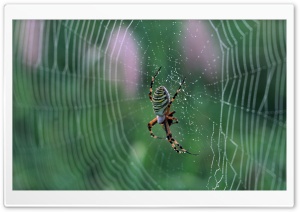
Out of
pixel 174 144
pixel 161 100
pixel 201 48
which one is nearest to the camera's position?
pixel 161 100

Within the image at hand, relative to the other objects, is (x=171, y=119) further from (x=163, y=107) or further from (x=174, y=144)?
(x=174, y=144)

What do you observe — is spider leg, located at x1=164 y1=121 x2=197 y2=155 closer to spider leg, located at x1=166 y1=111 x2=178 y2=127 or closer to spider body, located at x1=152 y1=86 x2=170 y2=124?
spider leg, located at x1=166 y1=111 x2=178 y2=127

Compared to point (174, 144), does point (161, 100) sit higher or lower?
higher

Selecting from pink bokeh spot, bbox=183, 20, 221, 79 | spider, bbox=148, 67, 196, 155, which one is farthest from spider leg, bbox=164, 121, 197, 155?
pink bokeh spot, bbox=183, 20, 221, 79

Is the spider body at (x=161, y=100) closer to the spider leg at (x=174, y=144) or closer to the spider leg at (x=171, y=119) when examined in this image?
the spider leg at (x=171, y=119)

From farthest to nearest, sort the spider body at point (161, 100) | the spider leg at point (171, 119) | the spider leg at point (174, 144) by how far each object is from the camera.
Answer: the spider leg at point (174, 144) → the spider leg at point (171, 119) → the spider body at point (161, 100)

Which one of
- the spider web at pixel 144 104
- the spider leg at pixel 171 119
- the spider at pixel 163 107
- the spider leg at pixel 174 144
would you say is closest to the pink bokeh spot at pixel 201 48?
the spider web at pixel 144 104

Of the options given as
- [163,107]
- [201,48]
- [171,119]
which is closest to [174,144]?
[171,119]
